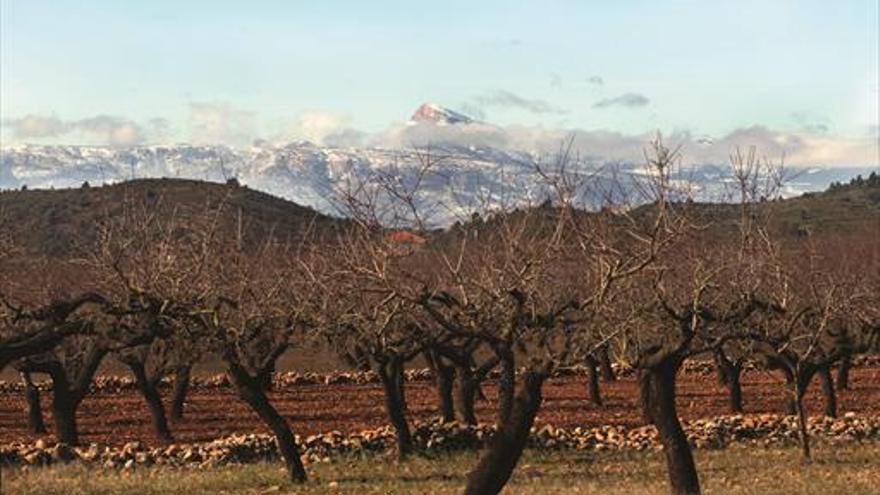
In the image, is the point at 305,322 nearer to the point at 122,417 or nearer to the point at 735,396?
the point at 122,417

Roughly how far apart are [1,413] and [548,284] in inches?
1043

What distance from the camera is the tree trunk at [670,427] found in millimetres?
20016

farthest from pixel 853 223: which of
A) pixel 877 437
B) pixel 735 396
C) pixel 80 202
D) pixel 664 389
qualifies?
pixel 664 389

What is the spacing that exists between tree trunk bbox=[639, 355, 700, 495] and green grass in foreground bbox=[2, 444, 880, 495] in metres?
0.96

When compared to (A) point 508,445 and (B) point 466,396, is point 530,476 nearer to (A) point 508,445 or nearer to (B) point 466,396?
(A) point 508,445

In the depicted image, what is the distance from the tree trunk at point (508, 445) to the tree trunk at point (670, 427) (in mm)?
3451

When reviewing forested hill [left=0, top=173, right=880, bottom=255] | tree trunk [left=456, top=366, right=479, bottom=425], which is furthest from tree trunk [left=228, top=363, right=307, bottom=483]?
forested hill [left=0, top=173, right=880, bottom=255]

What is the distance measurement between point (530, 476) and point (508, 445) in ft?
25.3

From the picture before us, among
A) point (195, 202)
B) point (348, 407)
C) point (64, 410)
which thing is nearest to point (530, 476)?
point (64, 410)

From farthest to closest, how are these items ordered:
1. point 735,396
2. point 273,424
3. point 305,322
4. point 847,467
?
point 735,396 → point 305,322 → point 847,467 → point 273,424

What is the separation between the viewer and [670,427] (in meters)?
20.3

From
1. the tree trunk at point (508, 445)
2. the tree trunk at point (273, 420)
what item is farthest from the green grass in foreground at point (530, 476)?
the tree trunk at point (508, 445)

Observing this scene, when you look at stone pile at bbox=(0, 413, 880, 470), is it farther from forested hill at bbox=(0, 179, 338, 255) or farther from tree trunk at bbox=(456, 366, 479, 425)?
forested hill at bbox=(0, 179, 338, 255)

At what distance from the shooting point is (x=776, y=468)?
25859mm
